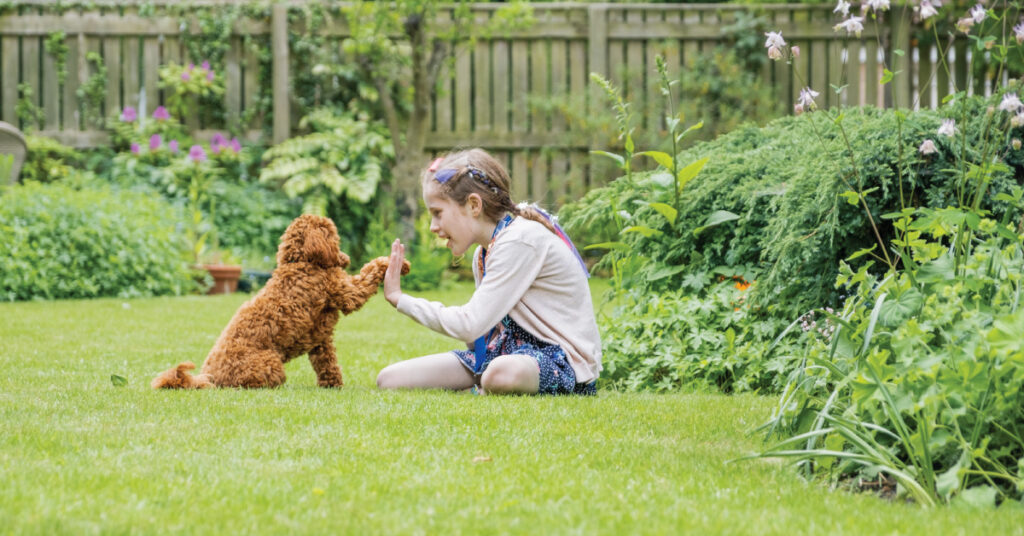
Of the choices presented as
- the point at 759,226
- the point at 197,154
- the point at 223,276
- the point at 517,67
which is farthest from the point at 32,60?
the point at 759,226

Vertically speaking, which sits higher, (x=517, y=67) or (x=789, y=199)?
(x=517, y=67)

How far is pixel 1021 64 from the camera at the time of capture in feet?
9.72

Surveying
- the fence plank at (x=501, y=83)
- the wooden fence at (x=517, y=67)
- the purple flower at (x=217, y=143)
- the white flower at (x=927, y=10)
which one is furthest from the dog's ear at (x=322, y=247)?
the fence plank at (x=501, y=83)

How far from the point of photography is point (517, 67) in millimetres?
11328

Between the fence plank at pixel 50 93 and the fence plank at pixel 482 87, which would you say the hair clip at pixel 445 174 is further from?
the fence plank at pixel 50 93

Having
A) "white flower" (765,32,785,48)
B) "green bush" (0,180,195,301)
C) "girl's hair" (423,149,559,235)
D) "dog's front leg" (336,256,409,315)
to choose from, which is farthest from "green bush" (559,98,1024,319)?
"green bush" (0,180,195,301)

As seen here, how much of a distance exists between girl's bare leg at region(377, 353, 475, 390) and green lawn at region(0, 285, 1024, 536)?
110 millimetres

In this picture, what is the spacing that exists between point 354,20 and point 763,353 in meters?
7.07

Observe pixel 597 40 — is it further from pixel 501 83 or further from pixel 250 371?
pixel 250 371

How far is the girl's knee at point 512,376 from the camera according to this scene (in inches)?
158

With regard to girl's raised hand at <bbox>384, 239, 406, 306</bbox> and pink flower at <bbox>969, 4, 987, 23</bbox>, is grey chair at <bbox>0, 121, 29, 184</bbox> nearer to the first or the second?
girl's raised hand at <bbox>384, 239, 406, 306</bbox>

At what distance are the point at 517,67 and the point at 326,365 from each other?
296 inches

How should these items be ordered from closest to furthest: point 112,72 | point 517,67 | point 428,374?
point 428,374
point 112,72
point 517,67

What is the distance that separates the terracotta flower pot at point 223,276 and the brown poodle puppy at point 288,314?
5113mm
